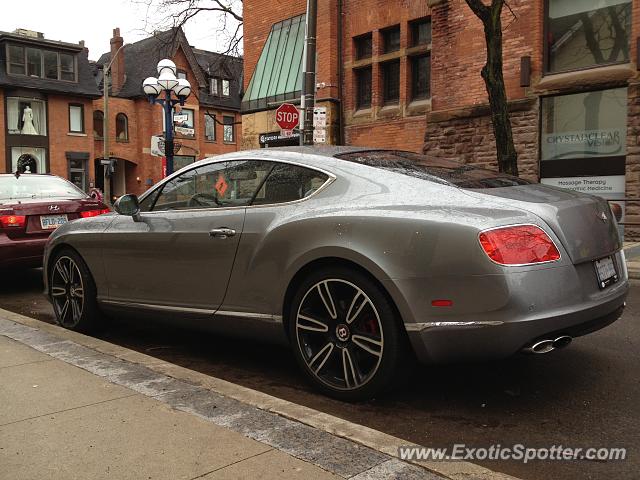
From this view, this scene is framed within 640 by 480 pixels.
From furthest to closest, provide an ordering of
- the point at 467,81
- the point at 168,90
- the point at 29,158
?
the point at 29,158 < the point at 467,81 < the point at 168,90

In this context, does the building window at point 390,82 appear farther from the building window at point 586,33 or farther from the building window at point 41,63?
the building window at point 41,63

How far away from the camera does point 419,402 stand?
3.65 metres

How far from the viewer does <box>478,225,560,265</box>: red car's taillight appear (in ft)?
10.0

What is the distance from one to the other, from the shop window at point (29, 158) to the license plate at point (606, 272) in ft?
124

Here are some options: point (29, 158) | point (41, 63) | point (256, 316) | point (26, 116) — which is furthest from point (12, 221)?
point (41, 63)

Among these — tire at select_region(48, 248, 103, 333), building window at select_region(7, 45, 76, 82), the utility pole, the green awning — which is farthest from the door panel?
building window at select_region(7, 45, 76, 82)

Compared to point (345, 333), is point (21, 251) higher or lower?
higher

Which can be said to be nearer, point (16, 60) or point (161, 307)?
point (161, 307)

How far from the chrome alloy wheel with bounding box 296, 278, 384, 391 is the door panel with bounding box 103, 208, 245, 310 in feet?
2.45

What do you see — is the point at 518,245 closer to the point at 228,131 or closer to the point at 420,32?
the point at 420,32

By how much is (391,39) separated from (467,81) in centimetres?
319

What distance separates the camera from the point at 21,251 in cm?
737

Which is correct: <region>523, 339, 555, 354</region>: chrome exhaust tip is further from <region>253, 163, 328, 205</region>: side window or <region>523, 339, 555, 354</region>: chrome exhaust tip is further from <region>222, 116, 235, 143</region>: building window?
<region>222, 116, 235, 143</region>: building window

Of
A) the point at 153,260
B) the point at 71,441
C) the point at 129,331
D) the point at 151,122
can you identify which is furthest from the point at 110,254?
the point at 151,122
